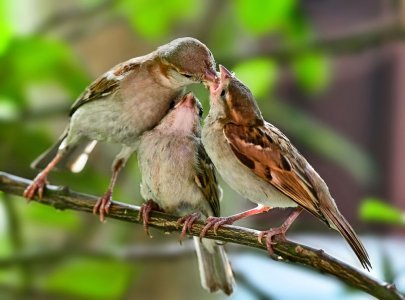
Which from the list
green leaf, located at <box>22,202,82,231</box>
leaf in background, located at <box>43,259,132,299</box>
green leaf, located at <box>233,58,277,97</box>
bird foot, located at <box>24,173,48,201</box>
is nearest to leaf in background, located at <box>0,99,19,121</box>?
green leaf, located at <box>22,202,82,231</box>

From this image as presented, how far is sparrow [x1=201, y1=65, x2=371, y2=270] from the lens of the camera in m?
0.48

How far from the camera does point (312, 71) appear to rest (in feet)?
4.40

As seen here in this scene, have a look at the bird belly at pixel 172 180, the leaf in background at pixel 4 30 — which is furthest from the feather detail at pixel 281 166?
the leaf in background at pixel 4 30

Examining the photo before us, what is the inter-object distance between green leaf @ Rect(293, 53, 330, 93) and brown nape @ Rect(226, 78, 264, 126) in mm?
764

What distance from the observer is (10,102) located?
1053mm

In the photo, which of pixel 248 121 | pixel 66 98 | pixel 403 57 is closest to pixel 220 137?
pixel 248 121

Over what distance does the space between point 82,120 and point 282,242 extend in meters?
0.23

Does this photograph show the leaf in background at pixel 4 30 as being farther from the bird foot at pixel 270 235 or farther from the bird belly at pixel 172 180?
the bird foot at pixel 270 235

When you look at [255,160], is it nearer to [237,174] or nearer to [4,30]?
[237,174]

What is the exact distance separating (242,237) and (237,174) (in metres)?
0.05

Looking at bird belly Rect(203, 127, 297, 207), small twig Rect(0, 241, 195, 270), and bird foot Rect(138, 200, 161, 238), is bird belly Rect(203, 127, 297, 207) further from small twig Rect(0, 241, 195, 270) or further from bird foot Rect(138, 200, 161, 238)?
small twig Rect(0, 241, 195, 270)

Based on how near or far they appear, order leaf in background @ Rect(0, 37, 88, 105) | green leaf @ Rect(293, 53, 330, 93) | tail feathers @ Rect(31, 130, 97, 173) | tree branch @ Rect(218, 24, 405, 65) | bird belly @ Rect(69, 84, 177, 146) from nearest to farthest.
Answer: bird belly @ Rect(69, 84, 177, 146) < tail feathers @ Rect(31, 130, 97, 173) < leaf in background @ Rect(0, 37, 88, 105) < tree branch @ Rect(218, 24, 405, 65) < green leaf @ Rect(293, 53, 330, 93)

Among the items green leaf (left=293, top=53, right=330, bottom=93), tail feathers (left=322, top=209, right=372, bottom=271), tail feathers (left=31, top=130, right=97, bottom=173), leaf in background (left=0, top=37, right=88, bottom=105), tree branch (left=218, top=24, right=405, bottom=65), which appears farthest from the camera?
green leaf (left=293, top=53, right=330, bottom=93)

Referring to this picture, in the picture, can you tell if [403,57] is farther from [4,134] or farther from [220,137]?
[220,137]
